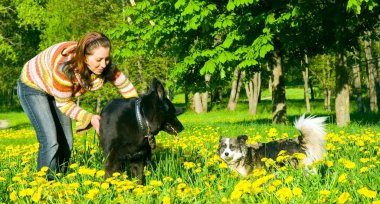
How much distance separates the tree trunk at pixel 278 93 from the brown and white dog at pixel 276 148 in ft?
31.7

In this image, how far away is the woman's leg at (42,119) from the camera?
488 cm

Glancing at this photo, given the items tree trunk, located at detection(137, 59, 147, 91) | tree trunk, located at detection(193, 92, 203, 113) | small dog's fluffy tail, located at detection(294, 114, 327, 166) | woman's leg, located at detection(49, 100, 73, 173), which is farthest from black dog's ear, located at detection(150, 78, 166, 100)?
tree trunk, located at detection(193, 92, 203, 113)

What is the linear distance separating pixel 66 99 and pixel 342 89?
11.3 meters

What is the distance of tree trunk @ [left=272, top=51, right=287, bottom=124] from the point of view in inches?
614

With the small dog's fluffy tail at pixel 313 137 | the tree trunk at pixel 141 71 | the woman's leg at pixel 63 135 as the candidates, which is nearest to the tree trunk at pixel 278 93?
the small dog's fluffy tail at pixel 313 137

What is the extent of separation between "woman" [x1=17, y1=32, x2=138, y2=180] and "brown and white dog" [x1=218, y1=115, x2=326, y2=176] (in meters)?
1.79

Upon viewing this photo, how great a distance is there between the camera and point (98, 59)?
423 cm

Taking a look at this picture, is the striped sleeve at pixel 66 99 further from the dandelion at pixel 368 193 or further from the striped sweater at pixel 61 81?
the dandelion at pixel 368 193

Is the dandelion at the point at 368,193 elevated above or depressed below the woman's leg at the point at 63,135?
below

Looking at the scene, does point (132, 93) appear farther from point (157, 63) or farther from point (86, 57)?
point (157, 63)

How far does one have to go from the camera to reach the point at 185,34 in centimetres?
1506

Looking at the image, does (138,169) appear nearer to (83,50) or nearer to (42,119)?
(42,119)

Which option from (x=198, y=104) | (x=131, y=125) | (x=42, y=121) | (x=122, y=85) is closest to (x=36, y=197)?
(x=131, y=125)

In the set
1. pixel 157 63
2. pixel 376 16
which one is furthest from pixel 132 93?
pixel 157 63
